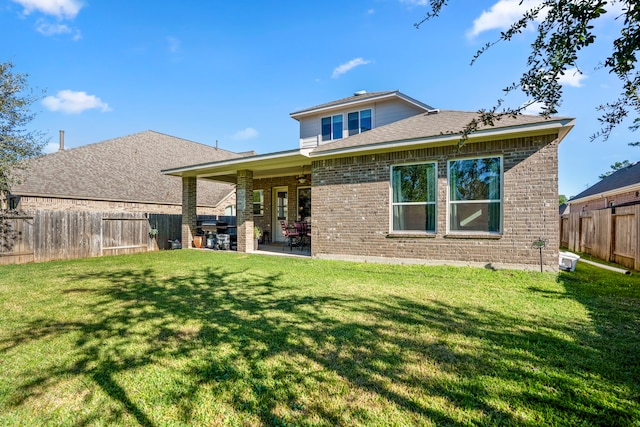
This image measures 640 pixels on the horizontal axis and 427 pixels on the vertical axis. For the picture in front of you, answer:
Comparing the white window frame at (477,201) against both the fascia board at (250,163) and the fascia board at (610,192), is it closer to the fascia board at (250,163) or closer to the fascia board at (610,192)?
the fascia board at (250,163)

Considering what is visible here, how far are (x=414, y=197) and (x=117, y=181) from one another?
15803mm

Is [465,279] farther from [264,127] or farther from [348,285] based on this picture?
[264,127]

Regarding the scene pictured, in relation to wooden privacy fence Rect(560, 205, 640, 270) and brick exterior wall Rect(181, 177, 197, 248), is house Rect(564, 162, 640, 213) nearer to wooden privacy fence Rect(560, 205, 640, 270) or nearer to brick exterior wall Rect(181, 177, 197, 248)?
wooden privacy fence Rect(560, 205, 640, 270)

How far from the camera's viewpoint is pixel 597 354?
305 cm

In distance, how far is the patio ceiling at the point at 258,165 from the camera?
10099 millimetres

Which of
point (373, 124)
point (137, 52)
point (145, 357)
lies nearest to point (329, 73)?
point (373, 124)

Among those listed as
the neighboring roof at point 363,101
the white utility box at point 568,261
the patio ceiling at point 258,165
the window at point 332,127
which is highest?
the neighboring roof at point 363,101

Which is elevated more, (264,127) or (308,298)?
(264,127)

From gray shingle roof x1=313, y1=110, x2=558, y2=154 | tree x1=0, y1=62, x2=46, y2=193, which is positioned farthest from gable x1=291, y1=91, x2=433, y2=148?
tree x1=0, y1=62, x2=46, y2=193

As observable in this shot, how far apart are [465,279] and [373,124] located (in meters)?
8.67

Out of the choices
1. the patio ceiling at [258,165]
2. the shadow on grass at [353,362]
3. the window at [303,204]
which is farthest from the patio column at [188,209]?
the shadow on grass at [353,362]

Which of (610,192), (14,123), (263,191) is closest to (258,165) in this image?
(263,191)

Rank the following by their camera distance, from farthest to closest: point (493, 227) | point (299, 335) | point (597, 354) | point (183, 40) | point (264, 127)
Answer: point (264, 127), point (183, 40), point (493, 227), point (299, 335), point (597, 354)

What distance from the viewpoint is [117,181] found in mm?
16656
